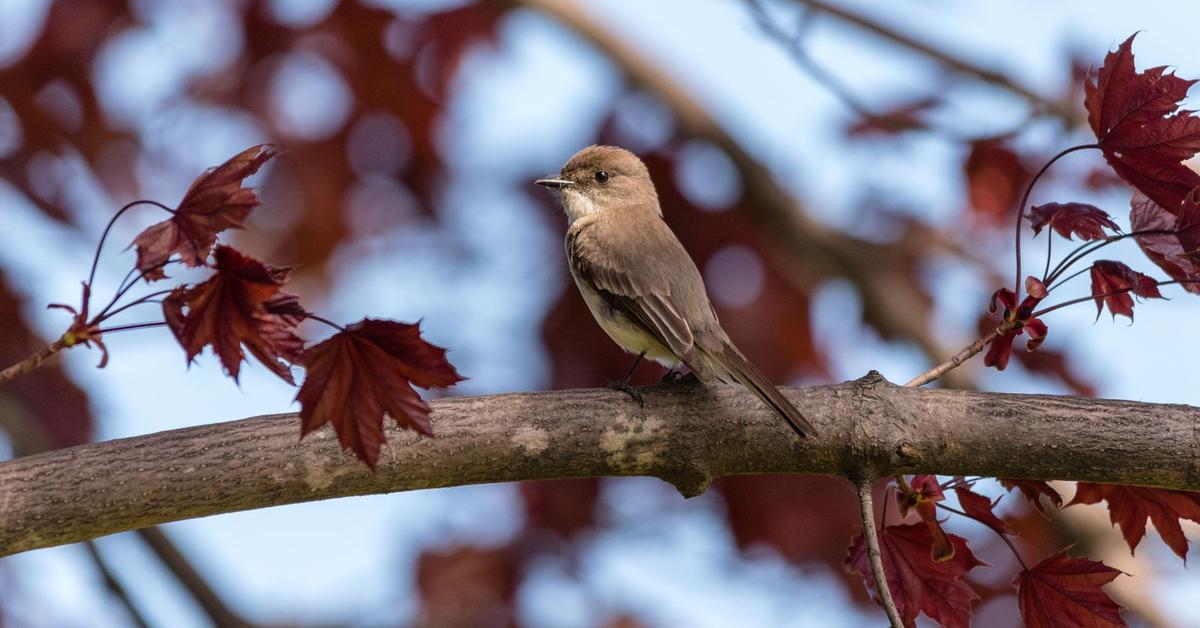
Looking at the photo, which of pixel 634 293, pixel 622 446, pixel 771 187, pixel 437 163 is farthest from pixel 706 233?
pixel 622 446

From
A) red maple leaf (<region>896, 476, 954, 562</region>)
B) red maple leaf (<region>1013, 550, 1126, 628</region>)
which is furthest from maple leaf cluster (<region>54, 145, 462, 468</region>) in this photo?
red maple leaf (<region>1013, 550, 1126, 628</region>)

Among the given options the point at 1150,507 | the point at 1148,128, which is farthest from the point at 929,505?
the point at 1148,128

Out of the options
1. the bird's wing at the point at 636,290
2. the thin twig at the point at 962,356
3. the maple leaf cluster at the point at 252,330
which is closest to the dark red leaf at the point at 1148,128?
→ the thin twig at the point at 962,356

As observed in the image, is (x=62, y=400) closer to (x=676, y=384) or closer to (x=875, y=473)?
(x=676, y=384)

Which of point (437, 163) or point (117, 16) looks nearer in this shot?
point (117, 16)

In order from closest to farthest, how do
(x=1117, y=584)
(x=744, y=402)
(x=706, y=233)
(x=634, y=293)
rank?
(x=744, y=402) < (x=634, y=293) < (x=1117, y=584) < (x=706, y=233)

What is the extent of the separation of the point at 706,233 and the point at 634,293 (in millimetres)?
2743

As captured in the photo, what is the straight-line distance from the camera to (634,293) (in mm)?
4488

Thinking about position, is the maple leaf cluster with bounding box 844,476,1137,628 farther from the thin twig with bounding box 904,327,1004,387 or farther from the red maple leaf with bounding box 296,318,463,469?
the red maple leaf with bounding box 296,318,463,469

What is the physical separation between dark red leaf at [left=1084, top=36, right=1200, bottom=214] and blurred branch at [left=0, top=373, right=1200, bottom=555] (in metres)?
0.61

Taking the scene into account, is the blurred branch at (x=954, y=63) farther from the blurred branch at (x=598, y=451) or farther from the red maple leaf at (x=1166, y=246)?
the blurred branch at (x=598, y=451)

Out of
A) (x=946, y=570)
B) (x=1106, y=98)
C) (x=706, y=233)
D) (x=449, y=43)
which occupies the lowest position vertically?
(x=946, y=570)

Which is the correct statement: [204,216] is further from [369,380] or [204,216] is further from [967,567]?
[967,567]

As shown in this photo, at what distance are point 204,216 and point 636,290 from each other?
201 centimetres
